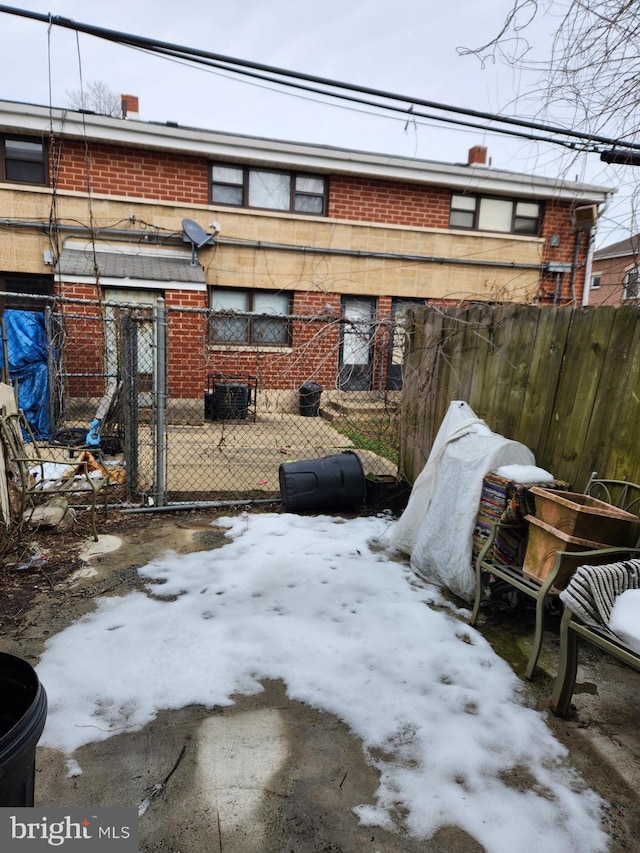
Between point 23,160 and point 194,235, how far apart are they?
3483 millimetres

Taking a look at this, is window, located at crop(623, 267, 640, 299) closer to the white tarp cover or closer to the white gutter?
the white tarp cover

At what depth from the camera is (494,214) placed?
12.0 metres

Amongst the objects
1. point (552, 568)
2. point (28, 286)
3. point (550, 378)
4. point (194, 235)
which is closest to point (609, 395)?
point (550, 378)

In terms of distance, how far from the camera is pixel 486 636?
9.63 feet

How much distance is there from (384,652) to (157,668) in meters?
1.18

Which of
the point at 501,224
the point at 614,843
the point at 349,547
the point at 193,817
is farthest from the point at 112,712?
the point at 501,224

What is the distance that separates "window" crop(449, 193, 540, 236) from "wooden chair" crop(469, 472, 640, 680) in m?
10.4

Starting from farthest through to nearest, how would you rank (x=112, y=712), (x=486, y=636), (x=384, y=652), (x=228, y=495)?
(x=228, y=495) → (x=486, y=636) → (x=384, y=652) → (x=112, y=712)

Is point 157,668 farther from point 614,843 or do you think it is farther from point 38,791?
point 614,843

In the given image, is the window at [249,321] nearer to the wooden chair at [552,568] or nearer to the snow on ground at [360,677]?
the snow on ground at [360,677]

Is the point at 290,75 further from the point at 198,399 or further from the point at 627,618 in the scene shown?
the point at 198,399

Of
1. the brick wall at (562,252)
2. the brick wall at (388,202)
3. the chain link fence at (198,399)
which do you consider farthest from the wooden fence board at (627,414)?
the brick wall at (562,252)

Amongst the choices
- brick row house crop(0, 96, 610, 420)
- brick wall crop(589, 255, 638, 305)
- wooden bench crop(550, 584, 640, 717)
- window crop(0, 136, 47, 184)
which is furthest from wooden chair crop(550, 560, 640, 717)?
window crop(0, 136, 47, 184)

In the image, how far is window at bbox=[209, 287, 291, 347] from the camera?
1066cm
